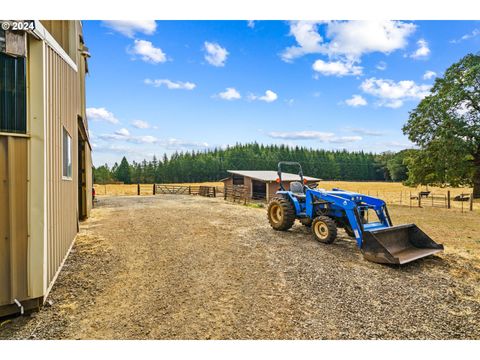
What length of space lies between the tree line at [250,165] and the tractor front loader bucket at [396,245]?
206 ft

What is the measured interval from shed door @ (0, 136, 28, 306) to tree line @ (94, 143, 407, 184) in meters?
62.6

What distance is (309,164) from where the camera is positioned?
8244 cm

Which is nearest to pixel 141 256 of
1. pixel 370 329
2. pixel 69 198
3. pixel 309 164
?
pixel 69 198

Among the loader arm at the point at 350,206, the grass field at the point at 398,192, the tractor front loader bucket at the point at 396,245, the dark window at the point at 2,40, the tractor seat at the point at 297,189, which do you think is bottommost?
the grass field at the point at 398,192

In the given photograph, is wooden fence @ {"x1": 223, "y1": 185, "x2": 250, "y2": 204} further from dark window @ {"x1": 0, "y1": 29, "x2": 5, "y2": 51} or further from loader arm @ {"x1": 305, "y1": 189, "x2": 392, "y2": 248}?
dark window @ {"x1": 0, "y1": 29, "x2": 5, "y2": 51}

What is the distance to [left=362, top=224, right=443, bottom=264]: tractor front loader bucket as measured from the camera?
20.1 feet

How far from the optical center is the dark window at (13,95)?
3.91 metres

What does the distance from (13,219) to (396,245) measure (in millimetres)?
7227

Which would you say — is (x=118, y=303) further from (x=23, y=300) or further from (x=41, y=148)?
(x=41, y=148)

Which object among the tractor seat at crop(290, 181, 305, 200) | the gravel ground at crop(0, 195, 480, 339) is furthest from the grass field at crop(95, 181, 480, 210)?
the gravel ground at crop(0, 195, 480, 339)

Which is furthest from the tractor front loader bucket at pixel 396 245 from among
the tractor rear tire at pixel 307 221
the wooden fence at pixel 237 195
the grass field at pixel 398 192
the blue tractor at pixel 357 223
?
the wooden fence at pixel 237 195

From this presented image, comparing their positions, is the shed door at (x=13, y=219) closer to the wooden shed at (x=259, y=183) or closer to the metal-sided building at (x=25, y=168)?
the metal-sided building at (x=25, y=168)

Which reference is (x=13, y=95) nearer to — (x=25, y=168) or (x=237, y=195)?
(x=25, y=168)

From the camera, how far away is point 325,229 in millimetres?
7758
